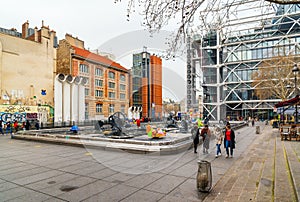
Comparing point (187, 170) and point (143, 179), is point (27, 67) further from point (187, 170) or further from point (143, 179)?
point (187, 170)

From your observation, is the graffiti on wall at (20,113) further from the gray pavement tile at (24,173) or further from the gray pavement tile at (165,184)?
the gray pavement tile at (165,184)

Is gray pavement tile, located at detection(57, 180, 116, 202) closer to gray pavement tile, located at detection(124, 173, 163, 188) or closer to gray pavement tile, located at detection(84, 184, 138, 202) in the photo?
gray pavement tile, located at detection(84, 184, 138, 202)

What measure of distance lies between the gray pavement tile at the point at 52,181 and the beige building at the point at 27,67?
27696mm

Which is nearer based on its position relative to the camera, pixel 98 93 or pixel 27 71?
pixel 27 71

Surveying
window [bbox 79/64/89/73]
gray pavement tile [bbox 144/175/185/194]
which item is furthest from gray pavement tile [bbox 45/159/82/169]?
window [bbox 79/64/89/73]

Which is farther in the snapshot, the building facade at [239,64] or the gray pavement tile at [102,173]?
the building facade at [239,64]

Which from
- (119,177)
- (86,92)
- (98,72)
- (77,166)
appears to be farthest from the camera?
(98,72)

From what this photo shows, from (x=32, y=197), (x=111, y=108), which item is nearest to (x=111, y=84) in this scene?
(x=111, y=108)

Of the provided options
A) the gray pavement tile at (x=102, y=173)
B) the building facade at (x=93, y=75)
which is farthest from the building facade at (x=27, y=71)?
the gray pavement tile at (x=102, y=173)

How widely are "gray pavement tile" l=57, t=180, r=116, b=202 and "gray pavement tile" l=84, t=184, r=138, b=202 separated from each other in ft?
0.63

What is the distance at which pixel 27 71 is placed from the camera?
3288cm

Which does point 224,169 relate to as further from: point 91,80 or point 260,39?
point 260,39

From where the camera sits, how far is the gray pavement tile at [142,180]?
6.08m

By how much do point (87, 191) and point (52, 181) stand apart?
1638mm
